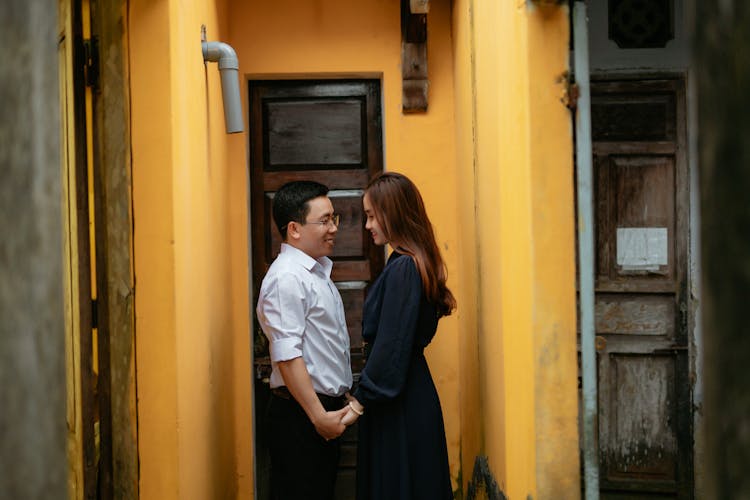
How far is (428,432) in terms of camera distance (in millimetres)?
3350

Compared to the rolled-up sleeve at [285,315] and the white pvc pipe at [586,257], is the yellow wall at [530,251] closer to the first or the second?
the white pvc pipe at [586,257]

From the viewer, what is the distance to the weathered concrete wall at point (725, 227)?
2.20 ft

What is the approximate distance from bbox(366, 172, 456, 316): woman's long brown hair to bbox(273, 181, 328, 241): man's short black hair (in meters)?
0.33

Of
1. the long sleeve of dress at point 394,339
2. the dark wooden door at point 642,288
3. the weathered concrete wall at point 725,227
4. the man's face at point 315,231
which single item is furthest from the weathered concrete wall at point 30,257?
the dark wooden door at point 642,288

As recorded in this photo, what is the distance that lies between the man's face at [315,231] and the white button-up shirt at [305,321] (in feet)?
0.17

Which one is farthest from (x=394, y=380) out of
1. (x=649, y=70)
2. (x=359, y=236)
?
(x=649, y=70)

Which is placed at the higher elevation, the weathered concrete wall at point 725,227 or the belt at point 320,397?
the weathered concrete wall at point 725,227

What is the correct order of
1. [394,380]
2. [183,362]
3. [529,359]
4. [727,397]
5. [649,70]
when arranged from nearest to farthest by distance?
[727,397] → [529,359] → [183,362] → [394,380] → [649,70]

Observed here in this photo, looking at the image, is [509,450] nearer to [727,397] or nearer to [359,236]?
[359,236]

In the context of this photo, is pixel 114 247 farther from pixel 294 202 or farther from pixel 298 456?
pixel 298 456

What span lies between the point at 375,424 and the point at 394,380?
25cm

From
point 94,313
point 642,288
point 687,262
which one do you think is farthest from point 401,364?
point 687,262

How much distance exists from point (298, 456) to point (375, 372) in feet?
1.65

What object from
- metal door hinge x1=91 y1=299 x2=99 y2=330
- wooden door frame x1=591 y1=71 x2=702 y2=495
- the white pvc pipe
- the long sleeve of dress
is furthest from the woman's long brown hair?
wooden door frame x1=591 y1=71 x2=702 y2=495
